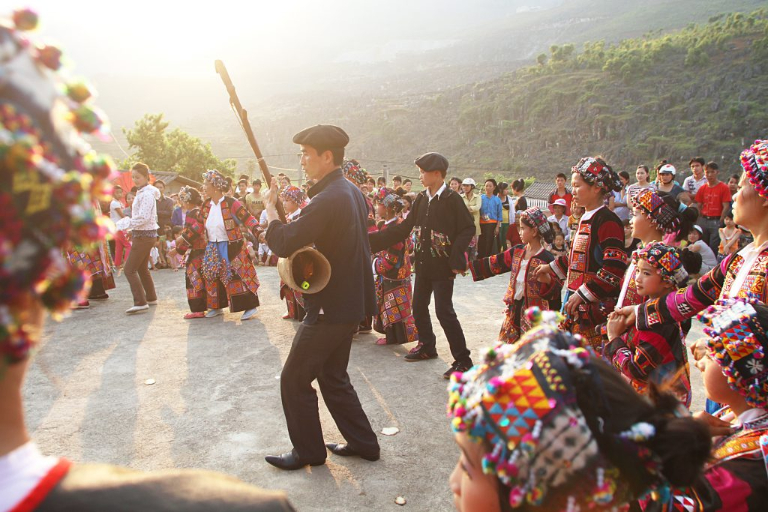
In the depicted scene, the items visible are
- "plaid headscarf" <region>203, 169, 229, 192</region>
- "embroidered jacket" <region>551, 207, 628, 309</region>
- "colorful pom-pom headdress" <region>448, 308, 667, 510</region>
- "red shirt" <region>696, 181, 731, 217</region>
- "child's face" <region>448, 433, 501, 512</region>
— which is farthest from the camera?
"red shirt" <region>696, 181, 731, 217</region>

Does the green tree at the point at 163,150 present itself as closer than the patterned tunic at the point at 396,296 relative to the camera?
No

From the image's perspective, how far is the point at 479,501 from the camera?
144 cm

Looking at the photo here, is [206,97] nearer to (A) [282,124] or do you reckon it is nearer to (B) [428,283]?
(A) [282,124]

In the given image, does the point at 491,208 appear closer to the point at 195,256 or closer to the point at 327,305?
the point at 195,256

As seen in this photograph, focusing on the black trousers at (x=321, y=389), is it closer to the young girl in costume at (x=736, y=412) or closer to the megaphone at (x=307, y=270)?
the megaphone at (x=307, y=270)

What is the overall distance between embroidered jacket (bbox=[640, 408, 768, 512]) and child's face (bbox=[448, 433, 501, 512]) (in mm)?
765

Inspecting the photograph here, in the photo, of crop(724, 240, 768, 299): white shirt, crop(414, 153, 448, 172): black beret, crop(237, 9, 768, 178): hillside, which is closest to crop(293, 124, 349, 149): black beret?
crop(414, 153, 448, 172): black beret

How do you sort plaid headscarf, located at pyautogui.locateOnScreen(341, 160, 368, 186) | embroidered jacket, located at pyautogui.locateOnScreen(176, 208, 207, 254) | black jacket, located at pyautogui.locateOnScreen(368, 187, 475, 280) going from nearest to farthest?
black jacket, located at pyautogui.locateOnScreen(368, 187, 475, 280), plaid headscarf, located at pyautogui.locateOnScreen(341, 160, 368, 186), embroidered jacket, located at pyautogui.locateOnScreen(176, 208, 207, 254)

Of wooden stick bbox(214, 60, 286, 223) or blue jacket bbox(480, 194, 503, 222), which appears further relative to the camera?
blue jacket bbox(480, 194, 503, 222)

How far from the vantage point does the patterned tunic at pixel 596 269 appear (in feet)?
13.1

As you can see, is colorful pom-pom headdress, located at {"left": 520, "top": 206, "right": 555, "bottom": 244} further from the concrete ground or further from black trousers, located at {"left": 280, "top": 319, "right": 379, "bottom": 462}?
black trousers, located at {"left": 280, "top": 319, "right": 379, "bottom": 462}

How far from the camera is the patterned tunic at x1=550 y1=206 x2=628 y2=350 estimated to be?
3.98 m

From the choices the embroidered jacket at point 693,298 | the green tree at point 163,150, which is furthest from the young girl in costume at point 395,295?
the green tree at point 163,150

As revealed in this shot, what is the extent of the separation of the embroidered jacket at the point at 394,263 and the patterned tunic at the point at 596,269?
2.44m
